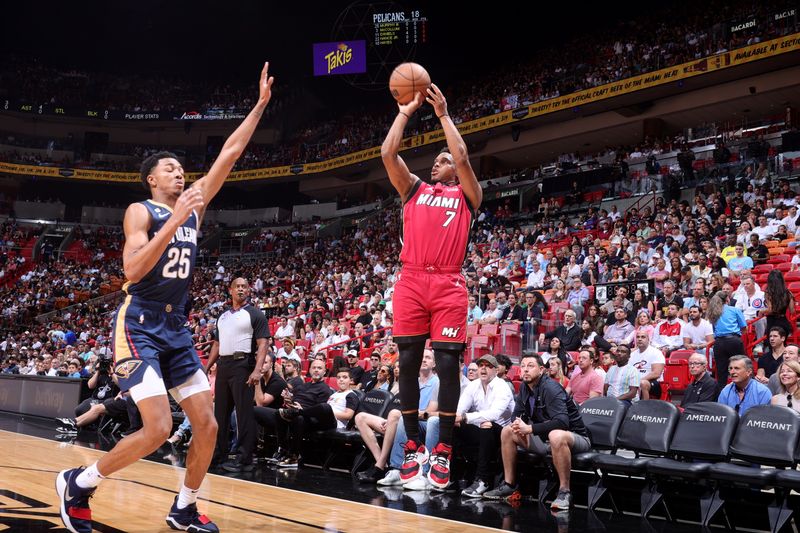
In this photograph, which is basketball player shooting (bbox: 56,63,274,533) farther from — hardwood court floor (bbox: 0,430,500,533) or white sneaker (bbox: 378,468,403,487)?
white sneaker (bbox: 378,468,403,487)

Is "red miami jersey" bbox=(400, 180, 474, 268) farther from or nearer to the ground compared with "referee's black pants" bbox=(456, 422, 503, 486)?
farther from the ground

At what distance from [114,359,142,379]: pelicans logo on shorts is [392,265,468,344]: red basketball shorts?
56.5 inches

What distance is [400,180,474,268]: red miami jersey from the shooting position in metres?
4.25

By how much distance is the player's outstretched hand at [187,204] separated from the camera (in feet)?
11.5

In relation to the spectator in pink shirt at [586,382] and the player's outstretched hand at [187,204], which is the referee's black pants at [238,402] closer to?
the spectator in pink shirt at [586,382]

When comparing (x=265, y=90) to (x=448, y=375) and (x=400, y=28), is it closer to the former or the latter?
(x=448, y=375)

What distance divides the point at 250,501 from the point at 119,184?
33686 mm

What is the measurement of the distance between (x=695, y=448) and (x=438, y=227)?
9.44ft

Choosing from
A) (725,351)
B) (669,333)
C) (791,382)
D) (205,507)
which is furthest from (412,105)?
(669,333)

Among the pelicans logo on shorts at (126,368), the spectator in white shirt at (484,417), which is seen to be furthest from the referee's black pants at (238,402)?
the pelicans logo on shorts at (126,368)

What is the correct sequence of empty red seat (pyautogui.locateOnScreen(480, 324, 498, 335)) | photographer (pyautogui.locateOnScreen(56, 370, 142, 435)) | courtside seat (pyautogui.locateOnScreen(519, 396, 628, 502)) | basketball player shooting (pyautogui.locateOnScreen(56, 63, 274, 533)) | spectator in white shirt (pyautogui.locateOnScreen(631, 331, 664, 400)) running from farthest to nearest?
empty red seat (pyautogui.locateOnScreen(480, 324, 498, 335)) < photographer (pyautogui.locateOnScreen(56, 370, 142, 435)) < spectator in white shirt (pyautogui.locateOnScreen(631, 331, 664, 400)) < courtside seat (pyautogui.locateOnScreen(519, 396, 628, 502)) < basketball player shooting (pyautogui.locateOnScreen(56, 63, 274, 533))

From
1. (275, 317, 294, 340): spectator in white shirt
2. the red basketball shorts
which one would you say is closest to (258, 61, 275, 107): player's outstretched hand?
the red basketball shorts

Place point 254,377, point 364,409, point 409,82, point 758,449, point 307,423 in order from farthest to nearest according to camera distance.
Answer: point 307,423 → point 364,409 → point 254,377 → point 758,449 → point 409,82

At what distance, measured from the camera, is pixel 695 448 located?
555 cm
